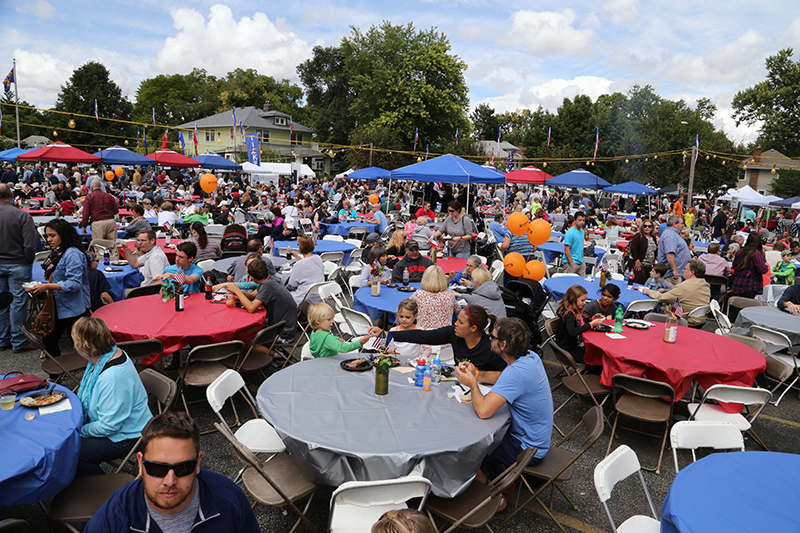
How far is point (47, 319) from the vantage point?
5.36 metres

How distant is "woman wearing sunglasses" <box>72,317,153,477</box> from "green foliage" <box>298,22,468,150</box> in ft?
129

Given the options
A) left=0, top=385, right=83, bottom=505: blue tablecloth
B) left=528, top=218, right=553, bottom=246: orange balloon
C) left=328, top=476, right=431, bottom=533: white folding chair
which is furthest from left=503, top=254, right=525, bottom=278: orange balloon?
left=0, top=385, right=83, bottom=505: blue tablecloth

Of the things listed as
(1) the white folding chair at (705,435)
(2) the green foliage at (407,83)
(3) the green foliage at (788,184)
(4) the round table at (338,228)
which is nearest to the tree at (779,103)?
(3) the green foliage at (788,184)

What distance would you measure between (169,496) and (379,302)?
4.45 meters

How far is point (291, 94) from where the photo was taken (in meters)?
71.3

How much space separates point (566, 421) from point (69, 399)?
4.56 m

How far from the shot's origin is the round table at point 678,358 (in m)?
4.59

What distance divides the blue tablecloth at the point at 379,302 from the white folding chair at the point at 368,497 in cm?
331

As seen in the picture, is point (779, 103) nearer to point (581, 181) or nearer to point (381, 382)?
point (581, 181)

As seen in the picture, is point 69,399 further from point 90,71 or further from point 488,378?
point 90,71

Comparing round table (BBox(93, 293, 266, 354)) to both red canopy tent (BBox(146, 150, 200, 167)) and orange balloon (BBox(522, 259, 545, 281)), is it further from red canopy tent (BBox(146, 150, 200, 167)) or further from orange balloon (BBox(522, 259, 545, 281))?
red canopy tent (BBox(146, 150, 200, 167))

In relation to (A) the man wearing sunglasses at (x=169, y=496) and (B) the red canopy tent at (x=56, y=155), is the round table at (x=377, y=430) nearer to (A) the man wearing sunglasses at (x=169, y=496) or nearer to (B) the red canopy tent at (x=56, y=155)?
(A) the man wearing sunglasses at (x=169, y=496)

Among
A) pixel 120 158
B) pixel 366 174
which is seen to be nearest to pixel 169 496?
pixel 120 158

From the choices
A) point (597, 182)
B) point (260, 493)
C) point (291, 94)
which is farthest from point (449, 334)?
point (291, 94)
